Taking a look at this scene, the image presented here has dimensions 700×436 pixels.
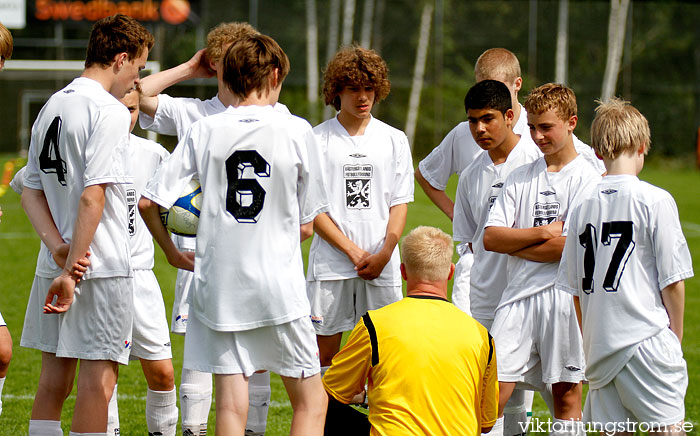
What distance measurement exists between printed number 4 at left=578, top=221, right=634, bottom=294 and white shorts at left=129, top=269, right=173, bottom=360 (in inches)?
89.3

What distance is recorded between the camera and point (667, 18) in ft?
112

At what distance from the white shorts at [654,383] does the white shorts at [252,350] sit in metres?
1.35

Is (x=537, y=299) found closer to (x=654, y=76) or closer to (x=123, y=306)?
(x=123, y=306)

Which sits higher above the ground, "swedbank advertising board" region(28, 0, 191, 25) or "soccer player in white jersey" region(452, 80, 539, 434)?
"swedbank advertising board" region(28, 0, 191, 25)

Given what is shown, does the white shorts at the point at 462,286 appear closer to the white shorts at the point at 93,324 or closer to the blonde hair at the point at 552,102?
the blonde hair at the point at 552,102

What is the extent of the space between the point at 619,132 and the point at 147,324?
2.60 metres

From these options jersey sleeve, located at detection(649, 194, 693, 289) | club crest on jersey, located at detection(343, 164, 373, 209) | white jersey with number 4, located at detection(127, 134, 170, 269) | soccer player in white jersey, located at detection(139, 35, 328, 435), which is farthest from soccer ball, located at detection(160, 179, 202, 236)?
jersey sleeve, located at detection(649, 194, 693, 289)

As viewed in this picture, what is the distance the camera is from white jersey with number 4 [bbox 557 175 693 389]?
3607mm

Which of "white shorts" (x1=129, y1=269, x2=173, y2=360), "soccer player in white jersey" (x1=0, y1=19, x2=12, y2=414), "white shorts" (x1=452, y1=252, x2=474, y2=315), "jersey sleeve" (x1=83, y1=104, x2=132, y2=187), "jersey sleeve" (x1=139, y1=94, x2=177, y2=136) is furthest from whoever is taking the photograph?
"white shorts" (x1=452, y1=252, x2=474, y2=315)

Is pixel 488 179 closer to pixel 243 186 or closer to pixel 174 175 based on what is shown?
pixel 243 186

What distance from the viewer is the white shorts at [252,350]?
3.53 m

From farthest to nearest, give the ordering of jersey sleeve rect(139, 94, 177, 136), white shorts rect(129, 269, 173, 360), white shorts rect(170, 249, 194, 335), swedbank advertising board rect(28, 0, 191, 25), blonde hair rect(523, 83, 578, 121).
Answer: swedbank advertising board rect(28, 0, 191, 25)
jersey sleeve rect(139, 94, 177, 136)
white shorts rect(170, 249, 194, 335)
white shorts rect(129, 269, 173, 360)
blonde hair rect(523, 83, 578, 121)

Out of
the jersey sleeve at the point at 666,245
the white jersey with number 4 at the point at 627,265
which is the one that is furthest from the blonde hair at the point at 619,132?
the jersey sleeve at the point at 666,245

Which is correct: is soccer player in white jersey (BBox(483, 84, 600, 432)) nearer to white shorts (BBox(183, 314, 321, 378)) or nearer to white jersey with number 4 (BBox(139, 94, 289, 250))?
white shorts (BBox(183, 314, 321, 378))
